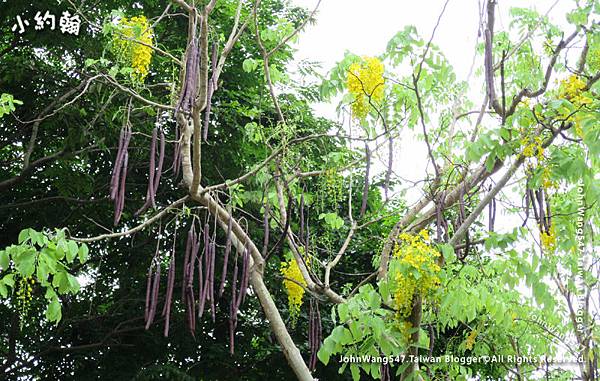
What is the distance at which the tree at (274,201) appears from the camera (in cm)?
338

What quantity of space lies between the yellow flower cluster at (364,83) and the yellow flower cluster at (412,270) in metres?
→ 0.96

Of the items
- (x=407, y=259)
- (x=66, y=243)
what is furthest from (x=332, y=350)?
(x=66, y=243)

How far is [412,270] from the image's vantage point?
3307mm

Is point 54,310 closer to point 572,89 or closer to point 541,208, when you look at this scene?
point 541,208

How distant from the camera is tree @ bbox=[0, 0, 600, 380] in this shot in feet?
11.1

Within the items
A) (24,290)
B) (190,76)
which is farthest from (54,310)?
(190,76)

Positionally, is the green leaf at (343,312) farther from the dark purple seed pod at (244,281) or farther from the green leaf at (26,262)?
the green leaf at (26,262)

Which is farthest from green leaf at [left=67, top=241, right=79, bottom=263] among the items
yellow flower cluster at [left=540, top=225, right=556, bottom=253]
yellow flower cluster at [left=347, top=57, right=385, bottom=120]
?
yellow flower cluster at [left=540, top=225, right=556, bottom=253]

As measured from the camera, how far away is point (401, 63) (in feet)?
14.2

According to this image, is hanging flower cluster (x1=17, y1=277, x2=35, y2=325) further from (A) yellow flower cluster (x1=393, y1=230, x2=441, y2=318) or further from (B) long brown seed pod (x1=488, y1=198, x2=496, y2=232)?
(B) long brown seed pod (x1=488, y1=198, x2=496, y2=232)

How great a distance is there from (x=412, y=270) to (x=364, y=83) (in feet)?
4.10

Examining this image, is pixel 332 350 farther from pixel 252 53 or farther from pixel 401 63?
pixel 252 53

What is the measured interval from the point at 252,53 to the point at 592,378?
4.51 m

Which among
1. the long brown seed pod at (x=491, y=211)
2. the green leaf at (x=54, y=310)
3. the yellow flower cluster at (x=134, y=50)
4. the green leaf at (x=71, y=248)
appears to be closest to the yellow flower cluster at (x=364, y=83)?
the long brown seed pod at (x=491, y=211)
